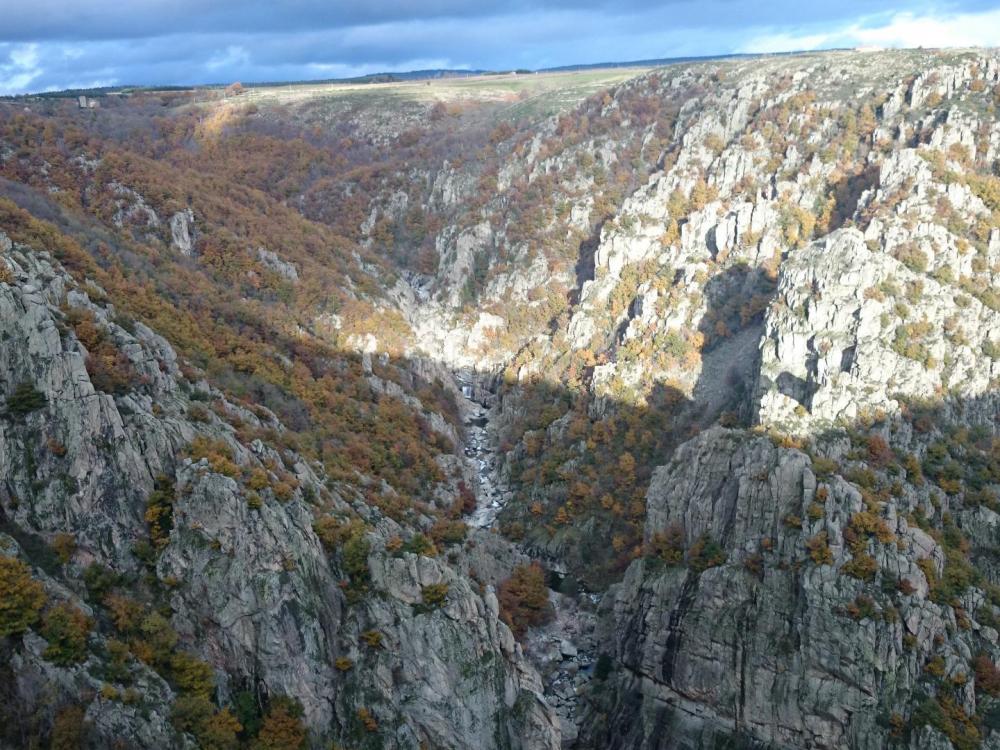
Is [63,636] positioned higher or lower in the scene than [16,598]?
lower

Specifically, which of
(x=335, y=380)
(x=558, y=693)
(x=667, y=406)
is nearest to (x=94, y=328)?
(x=335, y=380)

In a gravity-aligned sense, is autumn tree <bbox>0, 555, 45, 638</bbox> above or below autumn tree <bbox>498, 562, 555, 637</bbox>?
above

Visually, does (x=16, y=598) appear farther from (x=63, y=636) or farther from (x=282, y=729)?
(x=282, y=729)

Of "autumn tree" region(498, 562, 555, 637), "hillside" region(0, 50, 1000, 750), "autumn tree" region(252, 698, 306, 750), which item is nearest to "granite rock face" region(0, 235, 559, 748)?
"hillside" region(0, 50, 1000, 750)

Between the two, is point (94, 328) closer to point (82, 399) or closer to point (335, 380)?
point (82, 399)

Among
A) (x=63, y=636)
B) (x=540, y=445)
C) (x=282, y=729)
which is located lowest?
(x=540, y=445)

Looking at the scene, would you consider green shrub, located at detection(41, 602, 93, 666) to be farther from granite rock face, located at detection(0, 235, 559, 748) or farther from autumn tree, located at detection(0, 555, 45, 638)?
granite rock face, located at detection(0, 235, 559, 748)

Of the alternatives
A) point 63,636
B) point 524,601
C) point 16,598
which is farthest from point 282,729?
point 524,601

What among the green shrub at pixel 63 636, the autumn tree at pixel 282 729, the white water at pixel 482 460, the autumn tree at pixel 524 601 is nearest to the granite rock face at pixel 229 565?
the autumn tree at pixel 282 729
